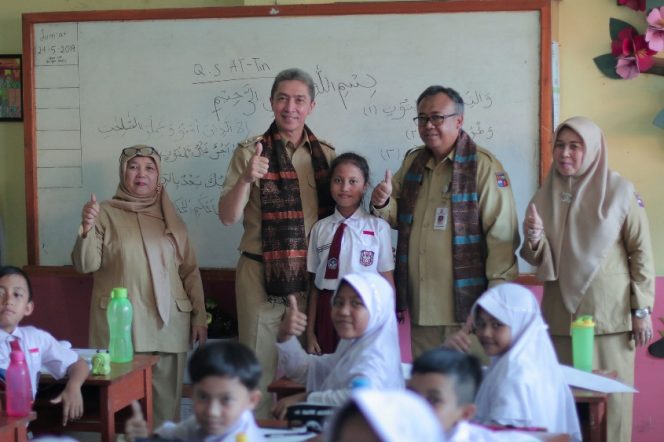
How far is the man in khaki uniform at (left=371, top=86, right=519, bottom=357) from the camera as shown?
3.66 m

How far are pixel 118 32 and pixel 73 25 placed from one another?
0.84 ft

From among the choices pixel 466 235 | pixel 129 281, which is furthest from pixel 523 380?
pixel 129 281

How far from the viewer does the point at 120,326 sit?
12.0 feet

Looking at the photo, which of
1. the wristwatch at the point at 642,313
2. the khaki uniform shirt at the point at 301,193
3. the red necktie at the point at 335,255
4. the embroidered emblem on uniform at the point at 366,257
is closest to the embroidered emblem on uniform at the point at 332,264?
the red necktie at the point at 335,255

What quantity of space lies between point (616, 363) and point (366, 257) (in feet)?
3.77

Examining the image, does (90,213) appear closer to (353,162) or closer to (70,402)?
(70,402)

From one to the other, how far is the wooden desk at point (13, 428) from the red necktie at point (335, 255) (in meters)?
1.50

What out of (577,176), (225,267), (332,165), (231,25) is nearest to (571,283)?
(577,176)

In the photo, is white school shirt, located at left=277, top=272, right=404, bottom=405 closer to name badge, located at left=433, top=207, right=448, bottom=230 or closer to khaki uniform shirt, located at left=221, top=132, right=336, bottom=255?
name badge, located at left=433, top=207, right=448, bottom=230

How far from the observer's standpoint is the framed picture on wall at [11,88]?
15.9 ft

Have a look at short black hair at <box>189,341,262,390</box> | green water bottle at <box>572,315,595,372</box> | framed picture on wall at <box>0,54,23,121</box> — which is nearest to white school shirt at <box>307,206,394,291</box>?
green water bottle at <box>572,315,595,372</box>

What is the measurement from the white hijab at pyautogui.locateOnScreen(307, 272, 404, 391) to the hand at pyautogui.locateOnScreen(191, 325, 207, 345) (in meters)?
1.37

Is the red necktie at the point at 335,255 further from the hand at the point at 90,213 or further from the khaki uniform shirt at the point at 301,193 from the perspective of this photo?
the hand at the point at 90,213

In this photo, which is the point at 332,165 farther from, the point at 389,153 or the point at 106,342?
the point at 106,342
